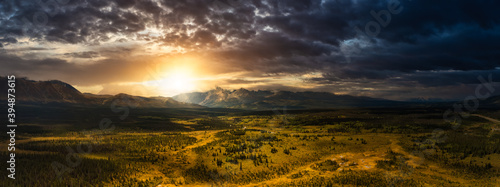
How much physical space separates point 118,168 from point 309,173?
2713 centimetres

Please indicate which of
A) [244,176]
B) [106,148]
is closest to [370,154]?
[244,176]

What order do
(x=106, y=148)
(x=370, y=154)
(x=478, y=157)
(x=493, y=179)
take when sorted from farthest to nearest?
(x=106, y=148)
(x=370, y=154)
(x=478, y=157)
(x=493, y=179)

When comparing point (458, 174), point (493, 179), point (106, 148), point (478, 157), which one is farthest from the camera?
point (106, 148)

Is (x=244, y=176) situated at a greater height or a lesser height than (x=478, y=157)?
lesser

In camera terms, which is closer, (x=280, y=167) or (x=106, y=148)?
(x=280, y=167)

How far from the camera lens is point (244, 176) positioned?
2961 cm

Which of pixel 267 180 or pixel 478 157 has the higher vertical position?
pixel 478 157

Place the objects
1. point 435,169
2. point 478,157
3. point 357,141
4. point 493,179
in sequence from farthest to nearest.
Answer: point 357,141, point 478,157, point 435,169, point 493,179

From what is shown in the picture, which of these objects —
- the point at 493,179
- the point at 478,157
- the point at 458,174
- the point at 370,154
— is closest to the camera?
the point at 493,179

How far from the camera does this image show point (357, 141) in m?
43.2

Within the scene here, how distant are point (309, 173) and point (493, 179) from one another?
1936 cm

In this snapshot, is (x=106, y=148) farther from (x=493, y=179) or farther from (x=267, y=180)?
(x=493, y=179)

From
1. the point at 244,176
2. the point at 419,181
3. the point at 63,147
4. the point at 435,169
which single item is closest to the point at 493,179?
the point at 435,169

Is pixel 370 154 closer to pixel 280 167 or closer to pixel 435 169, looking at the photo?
pixel 435 169
